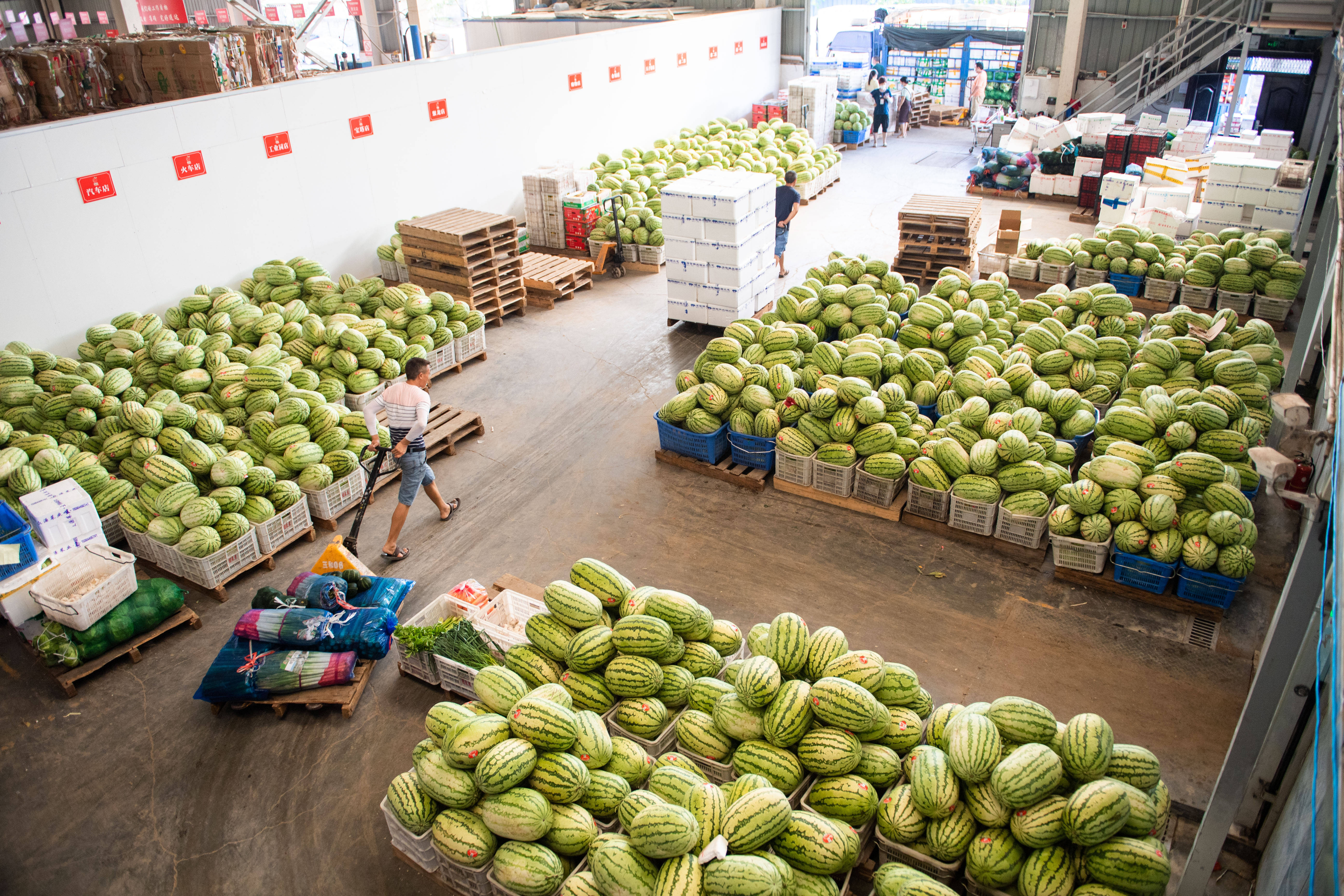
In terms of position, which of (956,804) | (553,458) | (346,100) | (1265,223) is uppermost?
(346,100)

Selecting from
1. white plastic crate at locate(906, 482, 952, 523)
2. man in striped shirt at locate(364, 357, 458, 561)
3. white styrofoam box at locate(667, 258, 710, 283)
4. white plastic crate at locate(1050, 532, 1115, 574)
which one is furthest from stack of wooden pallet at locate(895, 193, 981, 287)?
man in striped shirt at locate(364, 357, 458, 561)

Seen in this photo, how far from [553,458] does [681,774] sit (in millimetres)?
4618

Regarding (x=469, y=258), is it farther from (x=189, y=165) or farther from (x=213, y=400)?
(x=213, y=400)

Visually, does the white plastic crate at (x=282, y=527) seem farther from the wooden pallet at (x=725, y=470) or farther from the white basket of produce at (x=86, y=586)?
the wooden pallet at (x=725, y=470)

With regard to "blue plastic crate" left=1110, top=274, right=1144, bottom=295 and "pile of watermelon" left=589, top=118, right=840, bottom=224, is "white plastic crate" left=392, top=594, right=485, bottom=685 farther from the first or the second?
"blue plastic crate" left=1110, top=274, right=1144, bottom=295

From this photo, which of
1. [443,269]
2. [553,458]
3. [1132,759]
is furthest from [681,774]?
[443,269]

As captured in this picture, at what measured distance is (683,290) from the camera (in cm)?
1023

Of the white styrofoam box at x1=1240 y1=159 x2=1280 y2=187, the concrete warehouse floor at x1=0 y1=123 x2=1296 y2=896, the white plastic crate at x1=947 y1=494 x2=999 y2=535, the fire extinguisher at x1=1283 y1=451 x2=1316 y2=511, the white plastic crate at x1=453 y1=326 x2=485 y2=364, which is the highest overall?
the fire extinguisher at x1=1283 y1=451 x2=1316 y2=511

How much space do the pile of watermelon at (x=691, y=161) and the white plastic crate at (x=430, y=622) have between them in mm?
7843

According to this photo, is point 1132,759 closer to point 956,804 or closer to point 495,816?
point 956,804

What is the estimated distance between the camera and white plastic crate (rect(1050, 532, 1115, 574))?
598 cm

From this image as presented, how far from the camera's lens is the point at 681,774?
368 centimetres

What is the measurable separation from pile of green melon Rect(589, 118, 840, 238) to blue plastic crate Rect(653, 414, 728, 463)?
209 inches

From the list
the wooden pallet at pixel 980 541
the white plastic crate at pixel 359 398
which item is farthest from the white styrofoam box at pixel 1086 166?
the white plastic crate at pixel 359 398
